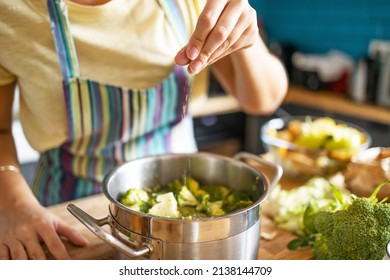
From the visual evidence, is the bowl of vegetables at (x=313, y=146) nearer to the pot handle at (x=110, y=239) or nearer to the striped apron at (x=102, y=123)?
the striped apron at (x=102, y=123)

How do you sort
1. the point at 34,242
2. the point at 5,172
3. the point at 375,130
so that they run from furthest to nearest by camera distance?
the point at 375,130 < the point at 5,172 < the point at 34,242

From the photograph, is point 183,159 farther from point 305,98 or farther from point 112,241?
point 305,98

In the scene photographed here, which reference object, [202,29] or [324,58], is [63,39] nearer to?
[202,29]

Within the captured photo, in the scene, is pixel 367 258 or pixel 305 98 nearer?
pixel 367 258

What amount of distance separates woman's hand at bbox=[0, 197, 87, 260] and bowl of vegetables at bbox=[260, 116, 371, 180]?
23.8 inches

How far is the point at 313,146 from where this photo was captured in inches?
49.8

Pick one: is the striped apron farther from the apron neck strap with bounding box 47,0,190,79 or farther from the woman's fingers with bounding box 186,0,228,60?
the woman's fingers with bounding box 186,0,228,60

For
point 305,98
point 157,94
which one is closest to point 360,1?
point 305,98

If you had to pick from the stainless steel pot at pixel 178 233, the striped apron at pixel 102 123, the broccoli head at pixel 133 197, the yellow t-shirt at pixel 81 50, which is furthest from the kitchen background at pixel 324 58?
the stainless steel pot at pixel 178 233

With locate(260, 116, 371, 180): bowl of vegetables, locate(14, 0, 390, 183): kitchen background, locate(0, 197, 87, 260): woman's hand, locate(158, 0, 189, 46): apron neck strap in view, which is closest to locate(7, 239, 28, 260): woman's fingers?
locate(0, 197, 87, 260): woman's hand

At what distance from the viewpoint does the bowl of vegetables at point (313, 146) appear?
3.78 ft

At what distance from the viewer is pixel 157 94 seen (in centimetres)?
107

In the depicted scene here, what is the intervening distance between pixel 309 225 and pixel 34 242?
509 millimetres

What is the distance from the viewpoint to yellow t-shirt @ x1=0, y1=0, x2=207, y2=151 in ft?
2.96
